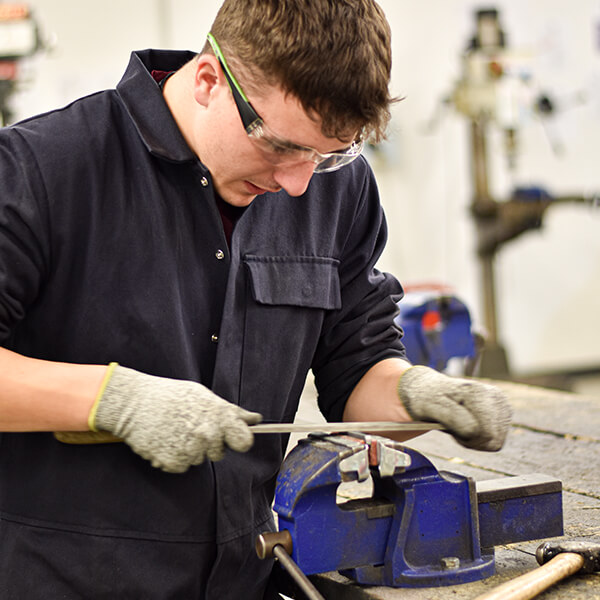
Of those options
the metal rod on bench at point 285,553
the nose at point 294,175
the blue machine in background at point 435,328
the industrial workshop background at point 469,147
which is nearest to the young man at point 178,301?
the nose at point 294,175

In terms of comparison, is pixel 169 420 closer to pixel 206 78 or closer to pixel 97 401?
pixel 97 401

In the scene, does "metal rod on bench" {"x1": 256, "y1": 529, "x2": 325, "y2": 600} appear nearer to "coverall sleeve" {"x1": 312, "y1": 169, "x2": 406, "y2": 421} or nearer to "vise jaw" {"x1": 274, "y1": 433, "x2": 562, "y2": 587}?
"vise jaw" {"x1": 274, "y1": 433, "x2": 562, "y2": 587}

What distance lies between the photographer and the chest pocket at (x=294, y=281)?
126cm

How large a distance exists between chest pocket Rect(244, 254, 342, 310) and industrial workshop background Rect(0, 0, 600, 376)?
3.37m

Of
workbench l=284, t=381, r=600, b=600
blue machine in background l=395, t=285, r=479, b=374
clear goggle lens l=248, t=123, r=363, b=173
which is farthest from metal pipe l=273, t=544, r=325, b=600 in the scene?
blue machine in background l=395, t=285, r=479, b=374

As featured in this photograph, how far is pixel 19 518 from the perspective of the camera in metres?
1.19

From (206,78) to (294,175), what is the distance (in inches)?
7.0

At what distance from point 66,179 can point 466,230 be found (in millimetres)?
4420

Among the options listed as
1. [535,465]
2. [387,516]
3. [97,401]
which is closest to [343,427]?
[387,516]

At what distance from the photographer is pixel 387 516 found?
1165mm

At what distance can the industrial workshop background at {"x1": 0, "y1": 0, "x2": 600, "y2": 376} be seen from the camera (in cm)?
455

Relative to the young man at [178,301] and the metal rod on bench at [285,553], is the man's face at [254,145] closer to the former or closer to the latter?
the young man at [178,301]

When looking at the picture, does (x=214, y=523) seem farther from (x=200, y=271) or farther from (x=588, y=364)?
(x=588, y=364)

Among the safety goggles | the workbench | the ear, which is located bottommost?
the workbench
